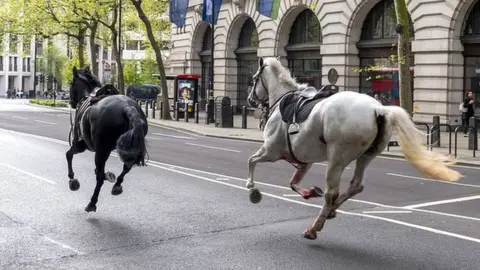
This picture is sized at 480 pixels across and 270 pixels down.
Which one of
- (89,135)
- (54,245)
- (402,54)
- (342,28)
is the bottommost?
(54,245)

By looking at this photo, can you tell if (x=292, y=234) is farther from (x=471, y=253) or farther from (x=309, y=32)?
(x=309, y=32)

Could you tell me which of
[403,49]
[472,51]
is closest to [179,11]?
[472,51]

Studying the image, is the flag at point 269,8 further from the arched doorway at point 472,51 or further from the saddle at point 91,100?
the saddle at point 91,100

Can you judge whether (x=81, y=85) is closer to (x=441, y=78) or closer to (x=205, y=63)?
(x=441, y=78)

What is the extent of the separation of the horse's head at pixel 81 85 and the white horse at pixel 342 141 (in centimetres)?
365

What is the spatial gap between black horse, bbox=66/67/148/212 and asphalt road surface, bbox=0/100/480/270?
28.4 inches

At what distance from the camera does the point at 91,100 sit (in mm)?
10250

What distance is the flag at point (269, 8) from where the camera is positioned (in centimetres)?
3898

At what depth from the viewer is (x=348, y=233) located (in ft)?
28.2

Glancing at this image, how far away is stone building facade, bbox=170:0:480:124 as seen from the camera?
30312 millimetres

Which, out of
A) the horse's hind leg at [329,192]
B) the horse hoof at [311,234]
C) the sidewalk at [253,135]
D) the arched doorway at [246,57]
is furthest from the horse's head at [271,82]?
the arched doorway at [246,57]

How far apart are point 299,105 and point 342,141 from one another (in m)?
0.95

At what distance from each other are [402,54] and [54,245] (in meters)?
17.8

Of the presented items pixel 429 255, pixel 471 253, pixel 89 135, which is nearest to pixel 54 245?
pixel 89 135
